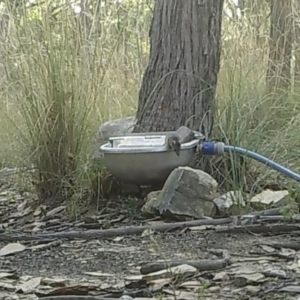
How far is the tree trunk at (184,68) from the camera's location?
8.76 feet

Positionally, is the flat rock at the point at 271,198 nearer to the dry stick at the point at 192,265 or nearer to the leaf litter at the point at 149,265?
the leaf litter at the point at 149,265

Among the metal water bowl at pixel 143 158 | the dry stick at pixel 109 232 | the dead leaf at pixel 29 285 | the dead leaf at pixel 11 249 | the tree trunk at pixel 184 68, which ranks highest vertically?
the tree trunk at pixel 184 68

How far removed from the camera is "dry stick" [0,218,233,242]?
2.03m

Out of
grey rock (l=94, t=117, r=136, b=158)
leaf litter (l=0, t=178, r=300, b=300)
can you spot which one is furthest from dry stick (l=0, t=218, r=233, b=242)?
grey rock (l=94, t=117, r=136, b=158)

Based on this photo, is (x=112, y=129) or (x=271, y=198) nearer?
(x=271, y=198)

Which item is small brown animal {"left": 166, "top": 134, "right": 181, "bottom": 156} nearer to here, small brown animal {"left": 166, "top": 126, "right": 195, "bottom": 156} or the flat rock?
small brown animal {"left": 166, "top": 126, "right": 195, "bottom": 156}

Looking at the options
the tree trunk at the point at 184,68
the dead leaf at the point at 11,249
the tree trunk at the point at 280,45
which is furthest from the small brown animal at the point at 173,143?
the tree trunk at the point at 280,45

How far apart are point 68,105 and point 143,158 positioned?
14.6 inches

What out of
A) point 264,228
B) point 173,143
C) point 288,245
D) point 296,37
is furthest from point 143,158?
point 296,37

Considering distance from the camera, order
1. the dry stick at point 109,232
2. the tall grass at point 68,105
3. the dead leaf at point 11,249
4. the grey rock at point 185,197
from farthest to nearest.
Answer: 1. the tall grass at point 68,105
2. the grey rock at point 185,197
3. the dry stick at point 109,232
4. the dead leaf at point 11,249

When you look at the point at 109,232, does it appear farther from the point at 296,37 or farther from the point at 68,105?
the point at 296,37

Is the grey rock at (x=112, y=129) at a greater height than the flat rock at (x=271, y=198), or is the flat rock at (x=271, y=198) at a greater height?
the grey rock at (x=112, y=129)

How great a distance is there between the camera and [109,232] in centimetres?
204

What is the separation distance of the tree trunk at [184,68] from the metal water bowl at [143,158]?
7.8 inches
